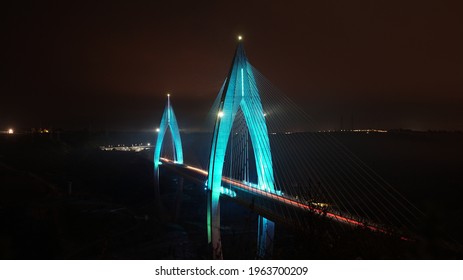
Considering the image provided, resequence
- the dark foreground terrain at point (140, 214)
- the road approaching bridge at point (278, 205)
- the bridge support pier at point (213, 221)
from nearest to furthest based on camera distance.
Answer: the dark foreground terrain at point (140, 214) → the road approaching bridge at point (278, 205) → the bridge support pier at point (213, 221)

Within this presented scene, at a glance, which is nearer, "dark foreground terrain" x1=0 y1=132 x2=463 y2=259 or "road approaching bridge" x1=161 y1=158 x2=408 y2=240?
"dark foreground terrain" x1=0 y1=132 x2=463 y2=259

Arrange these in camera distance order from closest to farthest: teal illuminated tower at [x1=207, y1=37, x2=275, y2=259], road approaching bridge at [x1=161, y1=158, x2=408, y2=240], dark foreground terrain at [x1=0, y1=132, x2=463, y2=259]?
1. dark foreground terrain at [x1=0, y1=132, x2=463, y2=259]
2. road approaching bridge at [x1=161, y1=158, x2=408, y2=240]
3. teal illuminated tower at [x1=207, y1=37, x2=275, y2=259]

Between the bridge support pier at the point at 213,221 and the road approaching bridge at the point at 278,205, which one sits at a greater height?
the road approaching bridge at the point at 278,205

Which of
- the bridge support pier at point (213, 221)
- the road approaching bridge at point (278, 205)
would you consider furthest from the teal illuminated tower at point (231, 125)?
the road approaching bridge at point (278, 205)

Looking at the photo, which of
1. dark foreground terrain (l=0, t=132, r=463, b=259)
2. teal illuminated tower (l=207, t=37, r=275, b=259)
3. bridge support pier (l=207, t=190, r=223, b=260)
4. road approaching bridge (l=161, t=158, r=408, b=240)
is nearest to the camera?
dark foreground terrain (l=0, t=132, r=463, b=259)

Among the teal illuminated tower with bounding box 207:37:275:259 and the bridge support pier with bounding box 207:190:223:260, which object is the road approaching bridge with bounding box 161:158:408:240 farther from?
the bridge support pier with bounding box 207:190:223:260

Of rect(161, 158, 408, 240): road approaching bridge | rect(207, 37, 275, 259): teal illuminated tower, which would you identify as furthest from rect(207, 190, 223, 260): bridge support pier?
rect(161, 158, 408, 240): road approaching bridge

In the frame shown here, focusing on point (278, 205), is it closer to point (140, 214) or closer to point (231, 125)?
point (231, 125)

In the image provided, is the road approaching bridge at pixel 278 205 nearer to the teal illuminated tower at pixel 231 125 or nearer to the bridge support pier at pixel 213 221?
the teal illuminated tower at pixel 231 125
